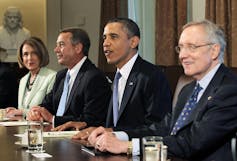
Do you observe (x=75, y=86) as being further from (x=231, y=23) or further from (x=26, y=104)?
(x=231, y=23)

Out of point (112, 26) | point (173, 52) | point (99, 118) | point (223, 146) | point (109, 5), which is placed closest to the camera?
point (223, 146)

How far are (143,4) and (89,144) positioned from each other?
3.59 metres

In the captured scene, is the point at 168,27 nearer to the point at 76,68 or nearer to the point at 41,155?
the point at 76,68

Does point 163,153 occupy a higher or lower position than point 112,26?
lower

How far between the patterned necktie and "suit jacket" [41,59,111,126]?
Result: 1034 millimetres

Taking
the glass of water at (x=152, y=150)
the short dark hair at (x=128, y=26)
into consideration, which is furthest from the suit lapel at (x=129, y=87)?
the glass of water at (x=152, y=150)

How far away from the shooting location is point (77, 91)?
3.82 meters

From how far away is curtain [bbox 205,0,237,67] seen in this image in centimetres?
436

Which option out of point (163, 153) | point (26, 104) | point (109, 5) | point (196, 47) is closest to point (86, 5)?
point (109, 5)

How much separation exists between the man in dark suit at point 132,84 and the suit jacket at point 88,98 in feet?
0.97

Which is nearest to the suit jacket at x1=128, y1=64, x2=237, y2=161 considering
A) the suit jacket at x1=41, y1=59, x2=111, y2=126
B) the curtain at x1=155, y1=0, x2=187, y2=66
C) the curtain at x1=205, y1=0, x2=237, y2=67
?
the suit jacket at x1=41, y1=59, x2=111, y2=126

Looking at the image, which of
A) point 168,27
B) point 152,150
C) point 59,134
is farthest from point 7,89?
point 152,150

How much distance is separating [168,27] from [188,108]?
8.88 ft

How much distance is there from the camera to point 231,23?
4.41 meters
